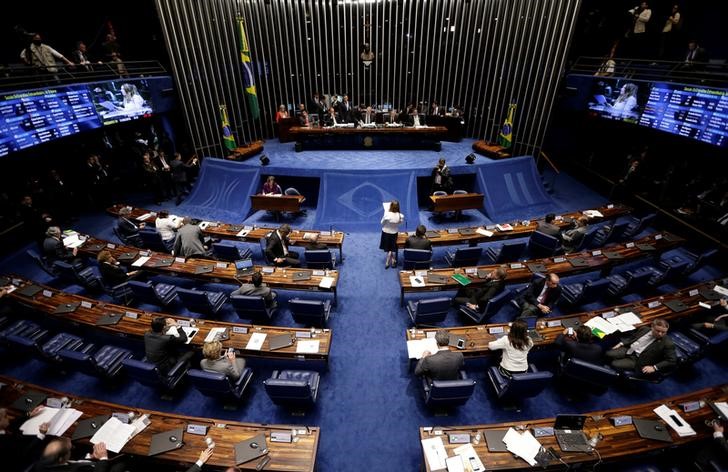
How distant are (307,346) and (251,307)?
4.91ft

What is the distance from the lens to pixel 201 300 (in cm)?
620

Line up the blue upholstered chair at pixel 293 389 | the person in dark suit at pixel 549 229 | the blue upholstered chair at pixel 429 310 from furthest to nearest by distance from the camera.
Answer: the person in dark suit at pixel 549 229 < the blue upholstered chair at pixel 429 310 < the blue upholstered chair at pixel 293 389

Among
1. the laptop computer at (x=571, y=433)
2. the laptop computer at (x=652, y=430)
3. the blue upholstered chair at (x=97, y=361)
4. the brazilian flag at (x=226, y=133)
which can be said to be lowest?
the blue upholstered chair at (x=97, y=361)

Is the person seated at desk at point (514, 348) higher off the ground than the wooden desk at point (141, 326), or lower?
higher

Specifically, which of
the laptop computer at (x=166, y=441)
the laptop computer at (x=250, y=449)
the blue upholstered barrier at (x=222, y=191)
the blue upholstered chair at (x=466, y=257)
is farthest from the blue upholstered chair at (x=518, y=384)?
the blue upholstered barrier at (x=222, y=191)

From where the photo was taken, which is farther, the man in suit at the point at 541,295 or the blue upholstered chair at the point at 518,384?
the man in suit at the point at 541,295

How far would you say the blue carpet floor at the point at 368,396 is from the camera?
457 centimetres

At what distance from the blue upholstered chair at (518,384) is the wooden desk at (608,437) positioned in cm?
47

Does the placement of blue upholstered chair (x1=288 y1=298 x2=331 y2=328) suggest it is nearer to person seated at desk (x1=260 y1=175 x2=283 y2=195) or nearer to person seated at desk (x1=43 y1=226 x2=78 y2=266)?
person seated at desk (x1=260 y1=175 x2=283 y2=195)

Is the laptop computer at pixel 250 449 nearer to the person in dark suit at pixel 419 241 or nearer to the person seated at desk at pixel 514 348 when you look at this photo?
the person seated at desk at pixel 514 348

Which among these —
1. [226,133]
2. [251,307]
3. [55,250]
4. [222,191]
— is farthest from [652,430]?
[226,133]

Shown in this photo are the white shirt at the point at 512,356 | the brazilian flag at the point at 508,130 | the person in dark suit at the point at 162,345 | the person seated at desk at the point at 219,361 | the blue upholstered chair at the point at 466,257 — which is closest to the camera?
the person seated at desk at the point at 219,361

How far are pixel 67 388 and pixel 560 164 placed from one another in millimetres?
17992

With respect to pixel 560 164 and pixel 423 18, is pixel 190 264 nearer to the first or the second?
pixel 423 18
